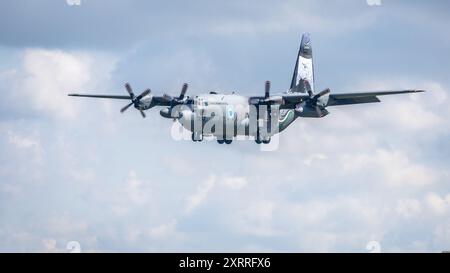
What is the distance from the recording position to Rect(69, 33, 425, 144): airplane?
9481cm

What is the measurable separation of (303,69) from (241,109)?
3430 cm

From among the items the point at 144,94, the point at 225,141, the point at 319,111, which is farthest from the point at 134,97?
the point at 319,111

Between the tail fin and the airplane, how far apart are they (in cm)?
1806

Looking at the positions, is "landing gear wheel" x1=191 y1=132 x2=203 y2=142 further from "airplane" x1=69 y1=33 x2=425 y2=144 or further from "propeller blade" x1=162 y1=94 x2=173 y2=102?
"propeller blade" x1=162 y1=94 x2=173 y2=102

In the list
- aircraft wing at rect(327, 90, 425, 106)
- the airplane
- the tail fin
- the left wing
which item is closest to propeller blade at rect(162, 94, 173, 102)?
the airplane

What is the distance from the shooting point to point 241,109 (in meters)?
98.5

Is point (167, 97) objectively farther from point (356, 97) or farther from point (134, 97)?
point (356, 97)

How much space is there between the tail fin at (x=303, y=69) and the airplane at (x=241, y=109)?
18.1 meters

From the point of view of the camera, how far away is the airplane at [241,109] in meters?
94.8

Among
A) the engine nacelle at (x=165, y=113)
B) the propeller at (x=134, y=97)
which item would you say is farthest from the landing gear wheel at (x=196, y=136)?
the propeller at (x=134, y=97)
